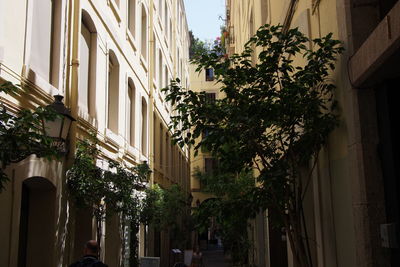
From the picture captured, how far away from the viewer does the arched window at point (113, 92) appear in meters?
12.9

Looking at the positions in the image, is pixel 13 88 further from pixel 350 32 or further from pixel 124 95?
pixel 124 95

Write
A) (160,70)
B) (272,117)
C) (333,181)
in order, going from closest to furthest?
(272,117)
(333,181)
(160,70)

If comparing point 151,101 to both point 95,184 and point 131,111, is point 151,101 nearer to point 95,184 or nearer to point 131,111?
point 131,111

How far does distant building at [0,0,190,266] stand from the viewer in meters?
6.93

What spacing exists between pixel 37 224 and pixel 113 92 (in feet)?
18.4

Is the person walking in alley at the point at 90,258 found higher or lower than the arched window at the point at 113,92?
lower

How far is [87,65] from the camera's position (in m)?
10.8

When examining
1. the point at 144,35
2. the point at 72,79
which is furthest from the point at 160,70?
the point at 72,79

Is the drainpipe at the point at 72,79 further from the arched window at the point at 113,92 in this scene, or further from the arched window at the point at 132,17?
the arched window at the point at 132,17

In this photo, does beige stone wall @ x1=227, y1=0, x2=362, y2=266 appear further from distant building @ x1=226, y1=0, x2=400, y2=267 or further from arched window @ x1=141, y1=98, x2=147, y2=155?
arched window @ x1=141, y1=98, x2=147, y2=155

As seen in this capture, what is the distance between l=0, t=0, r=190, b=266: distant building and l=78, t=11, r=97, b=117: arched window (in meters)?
0.02

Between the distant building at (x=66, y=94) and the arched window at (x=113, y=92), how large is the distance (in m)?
0.03

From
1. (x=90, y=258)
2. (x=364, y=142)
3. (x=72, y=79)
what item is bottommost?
(x=90, y=258)

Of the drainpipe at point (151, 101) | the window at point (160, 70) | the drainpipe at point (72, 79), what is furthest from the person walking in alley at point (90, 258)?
the window at point (160, 70)
